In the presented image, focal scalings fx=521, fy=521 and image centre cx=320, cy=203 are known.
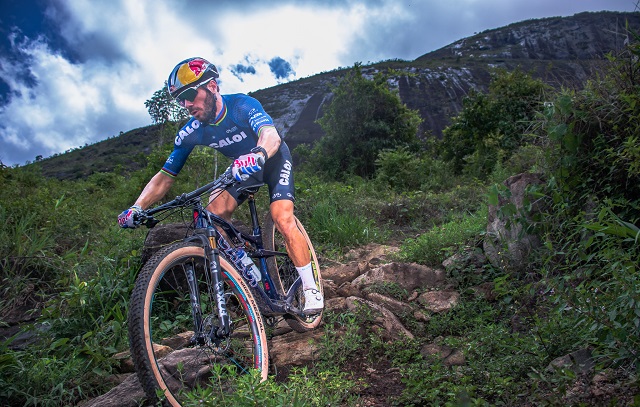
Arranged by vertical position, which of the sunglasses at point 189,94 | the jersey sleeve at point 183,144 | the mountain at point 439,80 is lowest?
the jersey sleeve at point 183,144

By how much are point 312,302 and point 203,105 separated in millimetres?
1794

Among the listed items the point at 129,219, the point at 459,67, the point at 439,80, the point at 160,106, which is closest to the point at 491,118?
the point at 160,106

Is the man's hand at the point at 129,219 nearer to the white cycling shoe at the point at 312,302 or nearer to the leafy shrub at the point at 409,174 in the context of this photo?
the white cycling shoe at the point at 312,302

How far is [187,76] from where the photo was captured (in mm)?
3854

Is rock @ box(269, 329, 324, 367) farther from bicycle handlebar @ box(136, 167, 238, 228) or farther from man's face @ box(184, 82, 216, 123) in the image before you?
man's face @ box(184, 82, 216, 123)

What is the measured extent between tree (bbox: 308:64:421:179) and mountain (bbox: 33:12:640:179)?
16.7ft

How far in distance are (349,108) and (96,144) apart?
1454 inches

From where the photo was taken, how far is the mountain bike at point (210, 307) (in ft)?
9.23

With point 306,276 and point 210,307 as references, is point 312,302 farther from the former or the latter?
point 210,307

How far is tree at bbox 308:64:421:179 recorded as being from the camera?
2116 centimetres


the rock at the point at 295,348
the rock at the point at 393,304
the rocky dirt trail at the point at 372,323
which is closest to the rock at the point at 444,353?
the rocky dirt trail at the point at 372,323

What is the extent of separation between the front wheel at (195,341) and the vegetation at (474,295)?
262mm

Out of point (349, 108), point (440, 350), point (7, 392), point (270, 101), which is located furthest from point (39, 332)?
point (270, 101)

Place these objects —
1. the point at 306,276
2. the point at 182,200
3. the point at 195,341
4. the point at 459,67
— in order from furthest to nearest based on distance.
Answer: the point at 459,67
the point at 306,276
the point at 182,200
the point at 195,341
